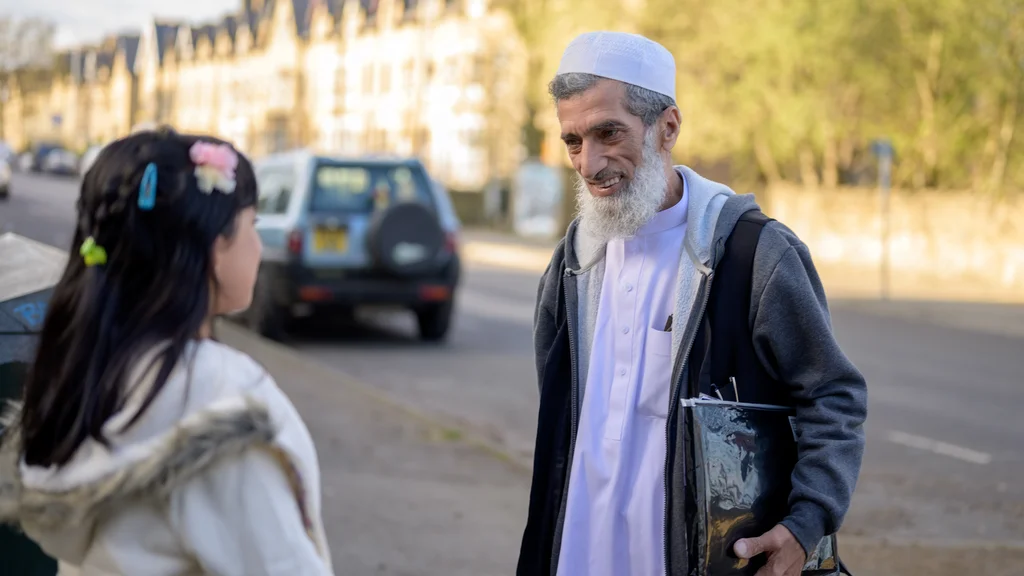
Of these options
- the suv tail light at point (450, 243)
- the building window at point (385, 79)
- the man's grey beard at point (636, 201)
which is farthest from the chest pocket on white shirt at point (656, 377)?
the building window at point (385, 79)

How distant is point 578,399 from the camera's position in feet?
9.46

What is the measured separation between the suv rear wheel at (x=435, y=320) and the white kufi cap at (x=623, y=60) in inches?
436

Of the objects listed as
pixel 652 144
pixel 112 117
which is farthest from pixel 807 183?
pixel 112 117

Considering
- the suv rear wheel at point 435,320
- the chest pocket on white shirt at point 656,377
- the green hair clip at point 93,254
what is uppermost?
the green hair clip at point 93,254

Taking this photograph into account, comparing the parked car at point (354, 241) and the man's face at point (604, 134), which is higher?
the man's face at point (604, 134)

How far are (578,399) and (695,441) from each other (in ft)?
1.33

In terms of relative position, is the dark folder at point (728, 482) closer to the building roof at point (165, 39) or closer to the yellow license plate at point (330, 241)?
the yellow license plate at point (330, 241)

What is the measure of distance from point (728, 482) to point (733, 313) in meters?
0.36

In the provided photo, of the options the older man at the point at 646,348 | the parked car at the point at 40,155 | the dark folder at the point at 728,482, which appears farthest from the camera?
the parked car at the point at 40,155

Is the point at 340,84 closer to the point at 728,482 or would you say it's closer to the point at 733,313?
the point at 733,313

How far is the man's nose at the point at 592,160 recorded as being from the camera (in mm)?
2883

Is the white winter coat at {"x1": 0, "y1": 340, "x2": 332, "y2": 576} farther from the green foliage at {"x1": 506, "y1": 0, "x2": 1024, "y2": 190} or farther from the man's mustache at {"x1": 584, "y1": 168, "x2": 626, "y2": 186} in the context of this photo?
the green foliage at {"x1": 506, "y1": 0, "x2": 1024, "y2": 190}

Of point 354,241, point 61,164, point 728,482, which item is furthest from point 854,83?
point 61,164

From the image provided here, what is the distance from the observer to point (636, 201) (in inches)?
112
